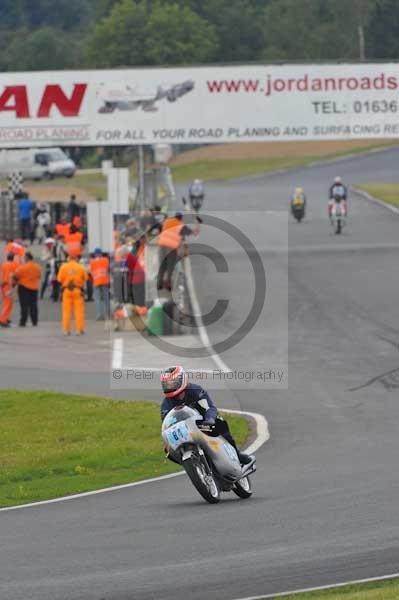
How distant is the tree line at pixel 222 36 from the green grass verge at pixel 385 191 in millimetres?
29586

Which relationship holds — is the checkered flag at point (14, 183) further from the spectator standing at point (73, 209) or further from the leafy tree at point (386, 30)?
Answer: the leafy tree at point (386, 30)

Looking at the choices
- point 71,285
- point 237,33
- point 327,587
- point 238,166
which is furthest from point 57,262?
point 237,33

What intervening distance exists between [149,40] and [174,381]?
9058 cm

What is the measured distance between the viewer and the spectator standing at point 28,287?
30.1 meters

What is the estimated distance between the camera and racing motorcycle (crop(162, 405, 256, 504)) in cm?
1282

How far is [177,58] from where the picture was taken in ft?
330

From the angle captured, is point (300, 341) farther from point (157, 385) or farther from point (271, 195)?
point (271, 195)

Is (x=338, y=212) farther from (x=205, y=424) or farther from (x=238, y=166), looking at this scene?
(x=238, y=166)

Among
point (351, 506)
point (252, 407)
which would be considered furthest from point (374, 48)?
point (351, 506)

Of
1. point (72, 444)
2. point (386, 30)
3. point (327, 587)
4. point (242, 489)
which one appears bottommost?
point (72, 444)

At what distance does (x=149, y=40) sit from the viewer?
101 meters

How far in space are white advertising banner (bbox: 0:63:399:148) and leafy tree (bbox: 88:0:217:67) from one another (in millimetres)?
61717

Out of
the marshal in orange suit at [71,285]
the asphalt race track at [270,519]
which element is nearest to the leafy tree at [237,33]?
the marshal in orange suit at [71,285]

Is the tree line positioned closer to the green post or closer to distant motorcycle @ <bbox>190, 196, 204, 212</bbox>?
distant motorcycle @ <bbox>190, 196, 204, 212</bbox>
